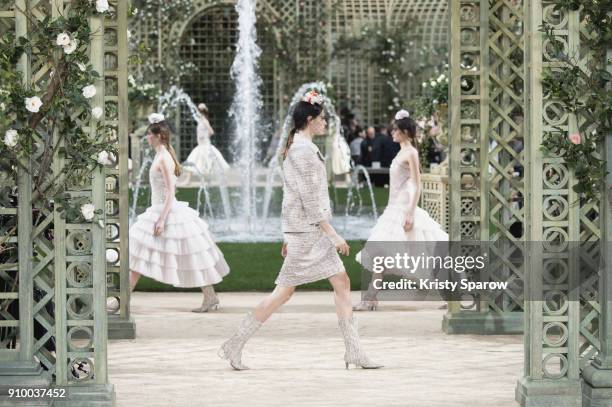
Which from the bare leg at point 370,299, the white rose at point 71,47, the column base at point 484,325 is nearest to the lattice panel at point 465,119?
the column base at point 484,325

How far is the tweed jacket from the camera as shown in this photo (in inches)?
335

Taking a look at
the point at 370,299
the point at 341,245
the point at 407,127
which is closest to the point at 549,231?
the point at 341,245

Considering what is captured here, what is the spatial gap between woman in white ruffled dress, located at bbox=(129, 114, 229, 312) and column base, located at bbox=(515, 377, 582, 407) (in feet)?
14.3

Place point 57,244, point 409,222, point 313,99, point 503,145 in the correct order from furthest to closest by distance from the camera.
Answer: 1. point 409,222
2. point 503,145
3. point 313,99
4. point 57,244

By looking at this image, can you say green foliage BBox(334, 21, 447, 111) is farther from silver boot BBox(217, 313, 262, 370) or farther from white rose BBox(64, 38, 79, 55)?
white rose BBox(64, 38, 79, 55)

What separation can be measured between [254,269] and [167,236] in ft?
11.8

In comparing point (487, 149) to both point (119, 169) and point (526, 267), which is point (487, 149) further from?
point (526, 267)

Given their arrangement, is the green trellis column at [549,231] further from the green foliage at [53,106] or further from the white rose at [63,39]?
the white rose at [63,39]

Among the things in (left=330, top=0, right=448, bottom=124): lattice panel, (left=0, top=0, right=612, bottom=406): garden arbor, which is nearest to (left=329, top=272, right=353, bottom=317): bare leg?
(left=0, top=0, right=612, bottom=406): garden arbor

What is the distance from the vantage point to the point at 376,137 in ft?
98.6

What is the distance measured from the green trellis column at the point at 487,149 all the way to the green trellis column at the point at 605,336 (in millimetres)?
2807

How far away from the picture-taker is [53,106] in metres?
7.17

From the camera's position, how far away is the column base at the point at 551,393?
7.40 meters

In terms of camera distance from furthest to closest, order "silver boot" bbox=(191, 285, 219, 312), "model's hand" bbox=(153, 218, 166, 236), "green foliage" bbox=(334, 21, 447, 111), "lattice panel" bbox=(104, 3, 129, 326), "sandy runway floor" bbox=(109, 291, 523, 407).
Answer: "green foliage" bbox=(334, 21, 447, 111)
"silver boot" bbox=(191, 285, 219, 312)
"model's hand" bbox=(153, 218, 166, 236)
"lattice panel" bbox=(104, 3, 129, 326)
"sandy runway floor" bbox=(109, 291, 523, 407)
